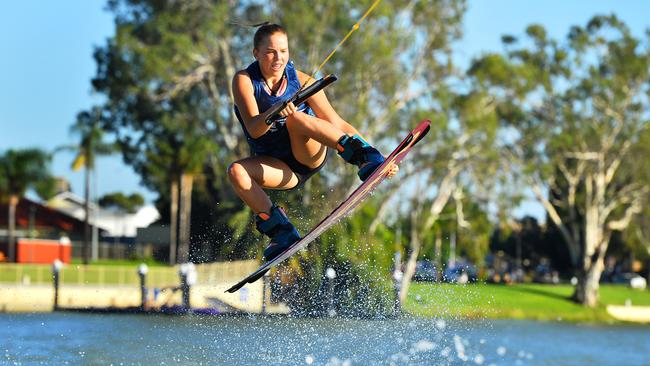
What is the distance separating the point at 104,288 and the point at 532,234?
57645 mm

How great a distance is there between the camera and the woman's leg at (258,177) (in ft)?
22.9

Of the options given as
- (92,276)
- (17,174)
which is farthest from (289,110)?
(17,174)

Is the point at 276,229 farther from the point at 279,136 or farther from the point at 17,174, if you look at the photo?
the point at 17,174

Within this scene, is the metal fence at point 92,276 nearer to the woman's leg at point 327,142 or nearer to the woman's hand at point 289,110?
the woman's leg at point 327,142

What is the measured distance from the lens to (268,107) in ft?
22.1

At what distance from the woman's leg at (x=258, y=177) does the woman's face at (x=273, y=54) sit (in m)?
0.62

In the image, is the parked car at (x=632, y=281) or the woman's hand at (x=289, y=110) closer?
the woman's hand at (x=289, y=110)

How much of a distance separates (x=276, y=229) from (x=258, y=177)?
1.19 ft

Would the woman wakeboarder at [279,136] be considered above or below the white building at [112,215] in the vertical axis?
below

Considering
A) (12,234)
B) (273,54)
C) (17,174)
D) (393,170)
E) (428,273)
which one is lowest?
(428,273)

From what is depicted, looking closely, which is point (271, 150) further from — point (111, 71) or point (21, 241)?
point (21, 241)

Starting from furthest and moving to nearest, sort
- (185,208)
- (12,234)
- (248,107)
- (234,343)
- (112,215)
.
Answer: (112,215)
(12,234)
(185,208)
(234,343)
(248,107)

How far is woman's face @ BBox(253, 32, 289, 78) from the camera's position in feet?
21.9

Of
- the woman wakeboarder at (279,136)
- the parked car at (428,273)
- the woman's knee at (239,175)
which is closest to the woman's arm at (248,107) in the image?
the woman wakeboarder at (279,136)
